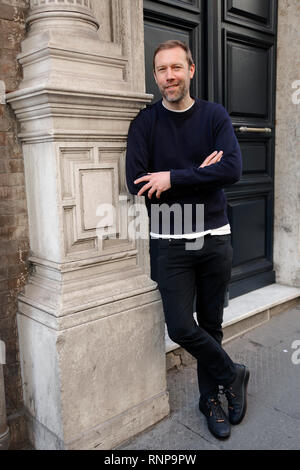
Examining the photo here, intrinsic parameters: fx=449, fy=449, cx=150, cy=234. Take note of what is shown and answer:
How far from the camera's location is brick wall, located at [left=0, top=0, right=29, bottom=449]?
2.18 metres

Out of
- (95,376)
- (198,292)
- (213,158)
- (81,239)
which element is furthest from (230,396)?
(213,158)

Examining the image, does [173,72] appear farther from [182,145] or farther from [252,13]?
[252,13]

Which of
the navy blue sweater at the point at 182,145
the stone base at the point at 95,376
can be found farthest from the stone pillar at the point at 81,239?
the navy blue sweater at the point at 182,145

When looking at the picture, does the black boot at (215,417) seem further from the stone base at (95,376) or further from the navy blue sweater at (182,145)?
the navy blue sweater at (182,145)

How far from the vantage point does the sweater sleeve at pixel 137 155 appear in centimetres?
224

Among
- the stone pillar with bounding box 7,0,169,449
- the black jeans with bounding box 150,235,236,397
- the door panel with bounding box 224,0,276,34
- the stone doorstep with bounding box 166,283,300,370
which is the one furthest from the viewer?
the door panel with bounding box 224,0,276,34

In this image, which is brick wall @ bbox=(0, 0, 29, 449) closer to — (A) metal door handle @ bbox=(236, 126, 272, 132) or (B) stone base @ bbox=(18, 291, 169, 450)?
(B) stone base @ bbox=(18, 291, 169, 450)

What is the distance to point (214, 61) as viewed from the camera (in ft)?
11.8

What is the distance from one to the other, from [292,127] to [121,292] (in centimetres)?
273

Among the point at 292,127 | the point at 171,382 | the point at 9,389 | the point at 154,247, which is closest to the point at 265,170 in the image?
the point at 292,127

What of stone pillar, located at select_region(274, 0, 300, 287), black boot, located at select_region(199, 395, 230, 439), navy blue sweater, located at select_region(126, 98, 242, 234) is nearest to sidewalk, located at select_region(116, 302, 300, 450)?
black boot, located at select_region(199, 395, 230, 439)

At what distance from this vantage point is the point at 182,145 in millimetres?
2273

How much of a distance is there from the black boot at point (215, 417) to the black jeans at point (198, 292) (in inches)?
4.7
